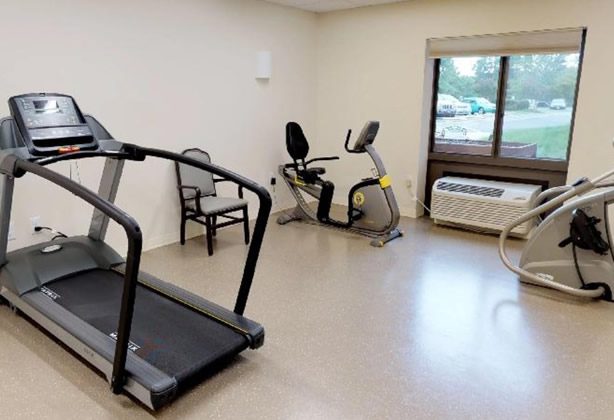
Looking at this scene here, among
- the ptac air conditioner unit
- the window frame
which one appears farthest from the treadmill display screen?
the window frame

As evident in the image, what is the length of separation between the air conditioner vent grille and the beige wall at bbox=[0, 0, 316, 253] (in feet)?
6.46

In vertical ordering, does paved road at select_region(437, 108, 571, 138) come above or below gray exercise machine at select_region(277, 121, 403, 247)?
above

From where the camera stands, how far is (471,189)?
4902 millimetres

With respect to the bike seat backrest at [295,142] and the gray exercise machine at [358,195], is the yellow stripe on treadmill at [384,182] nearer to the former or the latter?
the gray exercise machine at [358,195]

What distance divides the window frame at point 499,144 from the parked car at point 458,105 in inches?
3.9

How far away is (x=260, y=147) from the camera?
535cm

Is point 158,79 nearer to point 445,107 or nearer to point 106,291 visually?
point 106,291

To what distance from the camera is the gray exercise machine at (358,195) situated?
4.53 meters

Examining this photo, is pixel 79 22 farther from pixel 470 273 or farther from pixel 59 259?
pixel 470 273

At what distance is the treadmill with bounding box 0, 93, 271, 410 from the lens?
2104mm

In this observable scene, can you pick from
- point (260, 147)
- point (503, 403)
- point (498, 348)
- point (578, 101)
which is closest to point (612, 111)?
point (578, 101)

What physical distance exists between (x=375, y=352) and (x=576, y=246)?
5.76ft

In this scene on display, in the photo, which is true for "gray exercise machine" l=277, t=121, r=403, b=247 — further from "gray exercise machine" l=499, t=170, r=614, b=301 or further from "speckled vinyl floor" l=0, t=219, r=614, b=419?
"gray exercise machine" l=499, t=170, r=614, b=301

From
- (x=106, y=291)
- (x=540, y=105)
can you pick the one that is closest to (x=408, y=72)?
(x=540, y=105)
